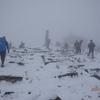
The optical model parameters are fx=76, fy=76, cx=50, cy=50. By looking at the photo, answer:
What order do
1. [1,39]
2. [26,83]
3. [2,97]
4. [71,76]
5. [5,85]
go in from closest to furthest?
[2,97]
[5,85]
[26,83]
[71,76]
[1,39]

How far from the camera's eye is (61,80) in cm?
309

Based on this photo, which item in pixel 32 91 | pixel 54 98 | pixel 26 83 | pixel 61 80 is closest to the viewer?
pixel 54 98

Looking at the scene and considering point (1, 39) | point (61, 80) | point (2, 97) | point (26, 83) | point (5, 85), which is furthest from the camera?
point (1, 39)

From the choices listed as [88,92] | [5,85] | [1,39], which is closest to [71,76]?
[88,92]

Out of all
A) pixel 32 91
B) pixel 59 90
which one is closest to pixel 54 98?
pixel 59 90

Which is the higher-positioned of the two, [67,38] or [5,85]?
[67,38]

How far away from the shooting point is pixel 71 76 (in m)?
3.39

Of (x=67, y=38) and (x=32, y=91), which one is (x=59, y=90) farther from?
(x=67, y=38)

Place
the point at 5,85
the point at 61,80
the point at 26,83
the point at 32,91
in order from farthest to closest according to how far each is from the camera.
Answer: the point at 61,80 < the point at 26,83 < the point at 5,85 < the point at 32,91

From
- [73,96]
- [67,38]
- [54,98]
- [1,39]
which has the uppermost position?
[67,38]

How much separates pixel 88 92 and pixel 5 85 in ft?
9.03

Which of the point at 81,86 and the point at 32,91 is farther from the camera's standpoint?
the point at 81,86

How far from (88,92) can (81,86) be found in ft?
1.11

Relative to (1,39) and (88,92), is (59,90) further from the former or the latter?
(1,39)
